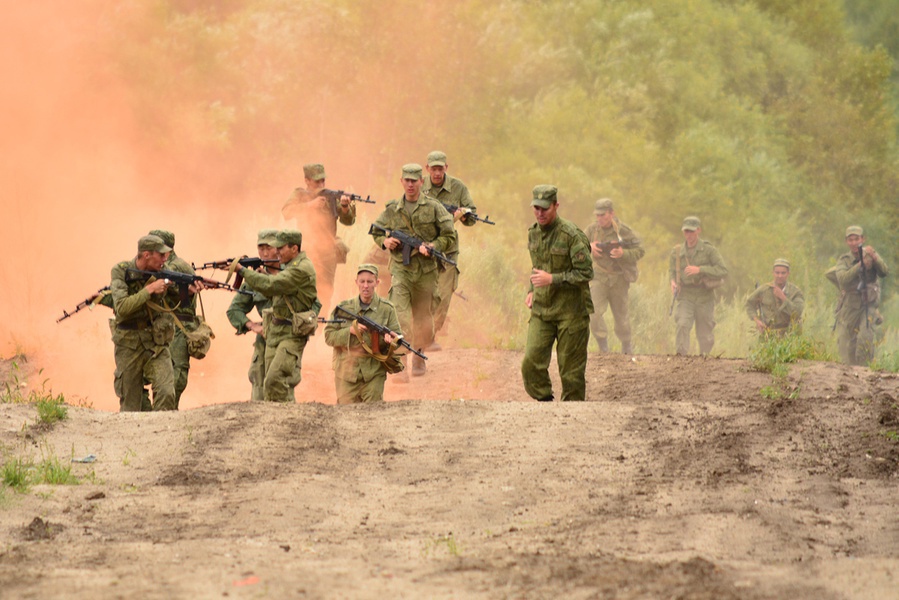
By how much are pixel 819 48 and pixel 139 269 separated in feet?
105

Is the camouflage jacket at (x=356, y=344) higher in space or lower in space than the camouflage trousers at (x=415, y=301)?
lower

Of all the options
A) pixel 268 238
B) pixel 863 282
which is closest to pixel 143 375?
pixel 268 238

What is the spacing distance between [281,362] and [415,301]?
289 centimetres

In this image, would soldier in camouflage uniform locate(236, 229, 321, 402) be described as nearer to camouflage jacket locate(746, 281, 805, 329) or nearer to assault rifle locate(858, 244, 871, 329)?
camouflage jacket locate(746, 281, 805, 329)

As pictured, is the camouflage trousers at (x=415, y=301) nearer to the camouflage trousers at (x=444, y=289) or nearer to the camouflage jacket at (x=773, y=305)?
the camouflage trousers at (x=444, y=289)

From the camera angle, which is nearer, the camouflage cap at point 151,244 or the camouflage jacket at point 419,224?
the camouflage cap at point 151,244

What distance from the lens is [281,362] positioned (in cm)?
1155

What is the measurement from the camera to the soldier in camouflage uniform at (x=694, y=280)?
18250mm

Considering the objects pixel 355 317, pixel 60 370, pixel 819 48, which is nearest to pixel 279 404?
pixel 355 317

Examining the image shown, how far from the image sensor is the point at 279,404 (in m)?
10.9

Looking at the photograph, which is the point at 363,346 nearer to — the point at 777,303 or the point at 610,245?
the point at 610,245

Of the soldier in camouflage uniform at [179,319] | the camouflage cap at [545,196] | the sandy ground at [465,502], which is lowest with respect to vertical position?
the sandy ground at [465,502]

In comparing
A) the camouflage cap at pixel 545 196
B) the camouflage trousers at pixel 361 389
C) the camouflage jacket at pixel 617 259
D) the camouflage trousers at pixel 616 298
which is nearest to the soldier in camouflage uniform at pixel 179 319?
Result: the camouflage trousers at pixel 361 389

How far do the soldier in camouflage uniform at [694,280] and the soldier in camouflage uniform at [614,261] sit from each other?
0.83 meters
